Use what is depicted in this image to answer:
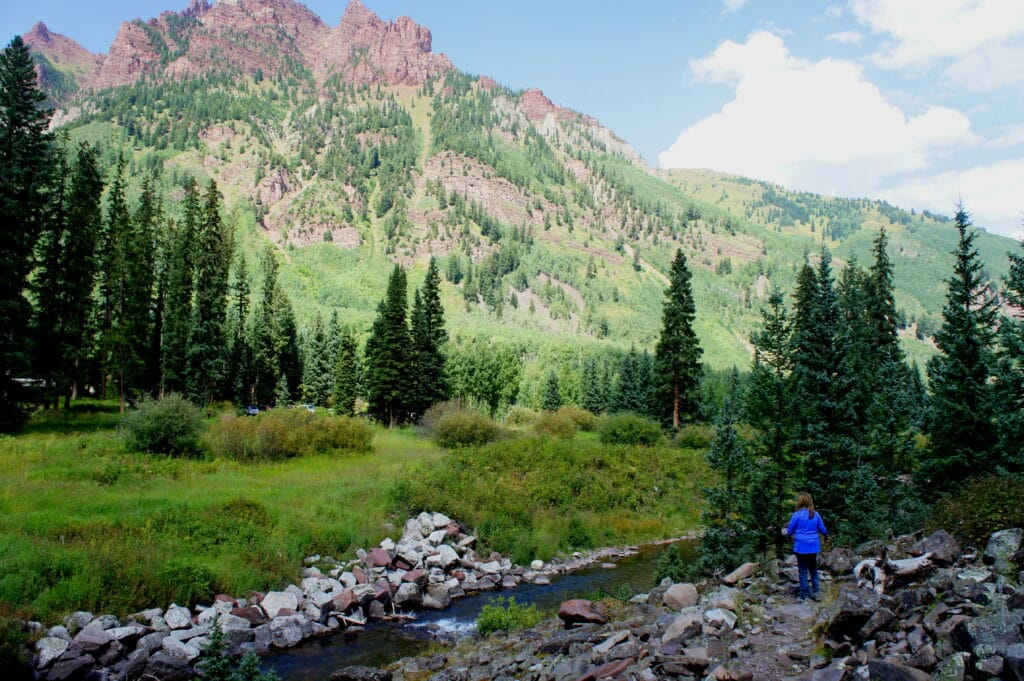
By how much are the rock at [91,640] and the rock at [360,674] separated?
563 cm

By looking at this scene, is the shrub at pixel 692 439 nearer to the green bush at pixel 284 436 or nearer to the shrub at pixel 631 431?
the shrub at pixel 631 431

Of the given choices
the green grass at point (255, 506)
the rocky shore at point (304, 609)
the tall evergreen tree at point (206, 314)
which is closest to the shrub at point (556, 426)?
the green grass at point (255, 506)

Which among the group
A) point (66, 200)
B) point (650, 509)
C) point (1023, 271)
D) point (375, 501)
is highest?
point (66, 200)

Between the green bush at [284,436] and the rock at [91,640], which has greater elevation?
the green bush at [284,436]

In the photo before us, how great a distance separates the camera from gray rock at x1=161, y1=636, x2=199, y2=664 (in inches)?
573

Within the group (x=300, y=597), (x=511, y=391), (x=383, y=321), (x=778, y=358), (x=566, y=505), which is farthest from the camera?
(x=511, y=391)

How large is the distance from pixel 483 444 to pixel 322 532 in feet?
68.5

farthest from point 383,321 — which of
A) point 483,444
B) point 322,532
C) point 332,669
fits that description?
point 332,669

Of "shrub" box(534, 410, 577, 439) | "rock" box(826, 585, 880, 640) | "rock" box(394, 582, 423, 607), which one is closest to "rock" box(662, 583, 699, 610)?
"rock" box(826, 585, 880, 640)

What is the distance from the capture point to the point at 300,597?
18734mm

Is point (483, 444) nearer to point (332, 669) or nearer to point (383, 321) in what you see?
point (383, 321)

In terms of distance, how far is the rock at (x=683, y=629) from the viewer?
10445 mm

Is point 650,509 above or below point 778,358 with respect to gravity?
below

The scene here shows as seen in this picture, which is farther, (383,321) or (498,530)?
(383,321)
